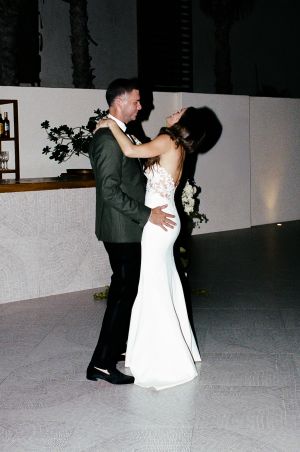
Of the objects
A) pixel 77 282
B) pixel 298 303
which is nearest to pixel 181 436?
pixel 298 303

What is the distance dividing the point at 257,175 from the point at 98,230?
771 cm

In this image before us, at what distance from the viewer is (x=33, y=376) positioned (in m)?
3.73

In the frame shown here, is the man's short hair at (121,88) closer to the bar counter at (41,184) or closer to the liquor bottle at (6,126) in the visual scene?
the bar counter at (41,184)

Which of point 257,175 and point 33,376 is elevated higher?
point 257,175

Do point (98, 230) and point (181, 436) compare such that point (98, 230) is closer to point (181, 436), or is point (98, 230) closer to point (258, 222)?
point (181, 436)

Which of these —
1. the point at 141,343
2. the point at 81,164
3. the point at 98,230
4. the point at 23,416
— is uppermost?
the point at 81,164

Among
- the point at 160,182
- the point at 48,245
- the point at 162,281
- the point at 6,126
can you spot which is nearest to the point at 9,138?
the point at 6,126

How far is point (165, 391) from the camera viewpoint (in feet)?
11.3

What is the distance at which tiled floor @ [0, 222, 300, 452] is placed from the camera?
2.86 m

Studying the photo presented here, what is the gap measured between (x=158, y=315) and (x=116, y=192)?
0.71 m

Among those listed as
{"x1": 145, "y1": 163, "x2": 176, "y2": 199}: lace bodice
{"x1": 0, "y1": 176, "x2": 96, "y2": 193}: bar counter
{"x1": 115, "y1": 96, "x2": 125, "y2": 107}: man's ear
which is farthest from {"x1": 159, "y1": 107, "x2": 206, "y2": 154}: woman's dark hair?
{"x1": 0, "y1": 176, "x2": 96, "y2": 193}: bar counter

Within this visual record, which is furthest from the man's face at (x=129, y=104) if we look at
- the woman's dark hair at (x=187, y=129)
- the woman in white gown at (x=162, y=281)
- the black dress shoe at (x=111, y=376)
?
the black dress shoe at (x=111, y=376)

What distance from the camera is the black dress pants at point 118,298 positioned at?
3.57m

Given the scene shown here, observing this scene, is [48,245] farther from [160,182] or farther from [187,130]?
[187,130]
